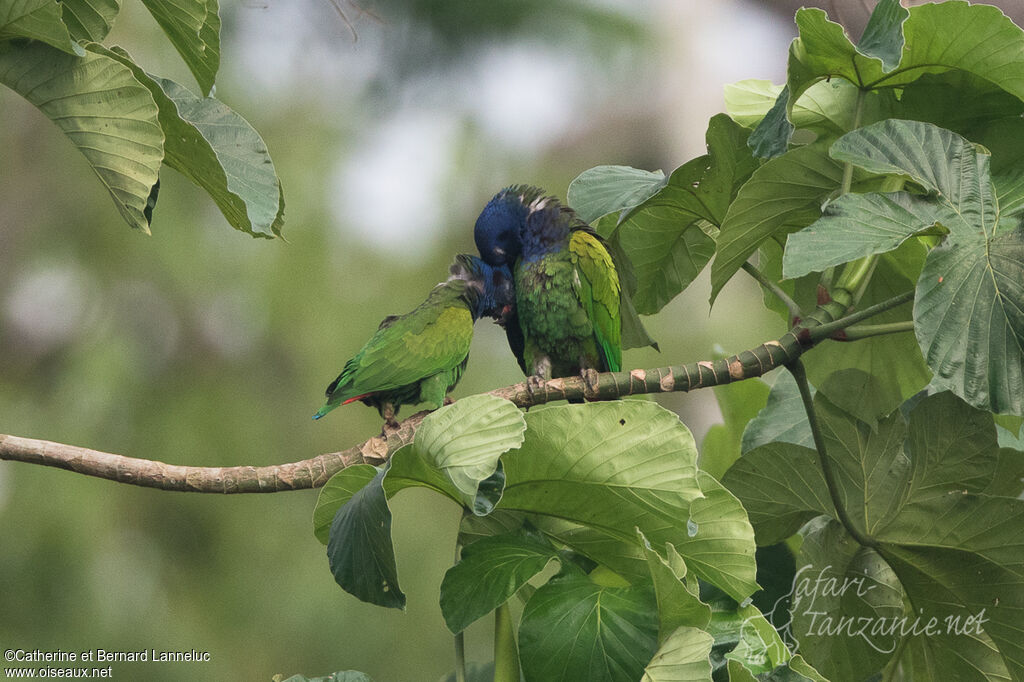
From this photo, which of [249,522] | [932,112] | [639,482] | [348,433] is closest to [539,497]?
[639,482]

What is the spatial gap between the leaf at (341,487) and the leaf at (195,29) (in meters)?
0.33

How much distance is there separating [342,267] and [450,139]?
66 cm

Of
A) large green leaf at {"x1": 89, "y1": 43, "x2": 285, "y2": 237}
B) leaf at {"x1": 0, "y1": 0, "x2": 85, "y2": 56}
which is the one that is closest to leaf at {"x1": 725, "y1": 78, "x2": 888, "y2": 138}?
large green leaf at {"x1": 89, "y1": 43, "x2": 285, "y2": 237}

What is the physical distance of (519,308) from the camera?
3.40ft

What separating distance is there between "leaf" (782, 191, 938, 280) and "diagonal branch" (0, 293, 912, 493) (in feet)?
0.19

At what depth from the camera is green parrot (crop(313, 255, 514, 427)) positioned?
85cm

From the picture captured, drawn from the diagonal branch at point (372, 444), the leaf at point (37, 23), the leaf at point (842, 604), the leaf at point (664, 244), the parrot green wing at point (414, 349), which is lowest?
the leaf at point (842, 604)

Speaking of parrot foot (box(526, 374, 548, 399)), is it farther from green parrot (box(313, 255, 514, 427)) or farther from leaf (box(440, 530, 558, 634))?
green parrot (box(313, 255, 514, 427))

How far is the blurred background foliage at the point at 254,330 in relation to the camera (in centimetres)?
241

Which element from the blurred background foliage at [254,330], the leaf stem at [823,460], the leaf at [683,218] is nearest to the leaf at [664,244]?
the leaf at [683,218]

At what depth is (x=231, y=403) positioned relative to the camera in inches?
102

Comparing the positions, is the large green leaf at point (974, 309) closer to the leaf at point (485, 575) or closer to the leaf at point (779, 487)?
the leaf at point (779, 487)

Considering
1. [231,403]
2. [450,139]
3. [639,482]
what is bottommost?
[639,482]

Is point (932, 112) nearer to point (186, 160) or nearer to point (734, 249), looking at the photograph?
point (734, 249)
